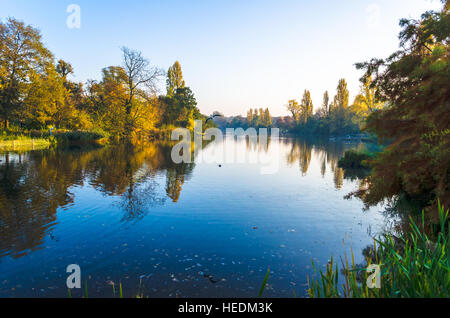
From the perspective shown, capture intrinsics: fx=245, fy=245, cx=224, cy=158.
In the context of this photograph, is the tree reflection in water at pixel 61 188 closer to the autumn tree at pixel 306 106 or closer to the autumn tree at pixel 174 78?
the autumn tree at pixel 174 78

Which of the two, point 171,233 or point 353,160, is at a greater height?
point 353,160

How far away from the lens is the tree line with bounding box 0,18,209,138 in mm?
31078

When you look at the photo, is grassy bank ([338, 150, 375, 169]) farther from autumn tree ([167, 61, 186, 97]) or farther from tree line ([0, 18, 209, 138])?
autumn tree ([167, 61, 186, 97])

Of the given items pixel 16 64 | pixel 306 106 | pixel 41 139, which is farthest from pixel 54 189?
pixel 306 106

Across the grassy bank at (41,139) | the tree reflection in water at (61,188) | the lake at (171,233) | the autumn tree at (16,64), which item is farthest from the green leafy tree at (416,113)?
the autumn tree at (16,64)

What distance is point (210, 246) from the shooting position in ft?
21.6

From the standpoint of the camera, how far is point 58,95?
3497cm

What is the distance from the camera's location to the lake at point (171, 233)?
4.91 m

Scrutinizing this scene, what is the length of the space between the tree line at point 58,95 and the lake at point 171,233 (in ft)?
79.1

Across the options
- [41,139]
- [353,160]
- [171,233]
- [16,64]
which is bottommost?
[171,233]

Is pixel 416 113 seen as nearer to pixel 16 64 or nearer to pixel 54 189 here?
pixel 54 189

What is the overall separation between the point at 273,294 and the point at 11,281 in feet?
16.4

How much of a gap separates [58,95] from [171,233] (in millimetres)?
37182

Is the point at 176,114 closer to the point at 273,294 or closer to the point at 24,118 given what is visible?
the point at 24,118
